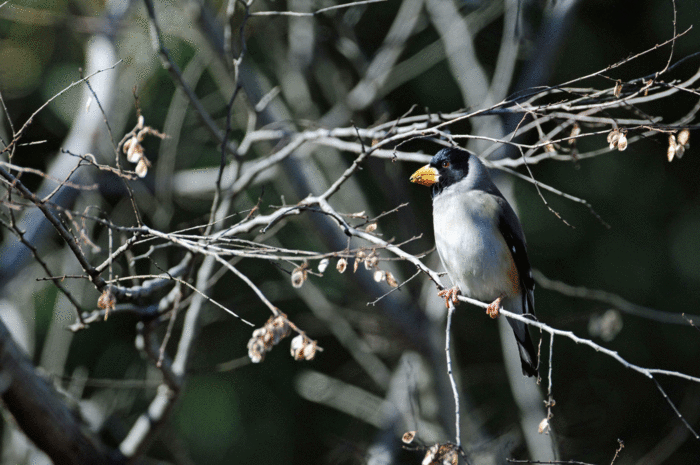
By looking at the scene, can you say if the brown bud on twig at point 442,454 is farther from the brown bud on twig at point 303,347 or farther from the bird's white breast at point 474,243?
the bird's white breast at point 474,243

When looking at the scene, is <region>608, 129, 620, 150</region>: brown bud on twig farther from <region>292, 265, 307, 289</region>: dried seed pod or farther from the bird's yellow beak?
the bird's yellow beak

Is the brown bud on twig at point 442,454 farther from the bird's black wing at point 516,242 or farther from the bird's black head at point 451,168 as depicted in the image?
the bird's black head at point 451,168

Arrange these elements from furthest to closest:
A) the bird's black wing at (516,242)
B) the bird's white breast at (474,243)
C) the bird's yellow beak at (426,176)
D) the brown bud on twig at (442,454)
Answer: the bird's yellow beak at (426,176) → the bird's black wing at (516,242) → the bird's white breast at (474,243) → the brown bud on twig at (442,454)

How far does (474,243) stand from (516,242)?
0.35m

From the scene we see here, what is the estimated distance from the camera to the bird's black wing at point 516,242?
3.71m

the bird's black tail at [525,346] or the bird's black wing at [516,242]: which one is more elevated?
the bird's black wing at [516,242]

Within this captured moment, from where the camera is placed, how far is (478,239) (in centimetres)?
360

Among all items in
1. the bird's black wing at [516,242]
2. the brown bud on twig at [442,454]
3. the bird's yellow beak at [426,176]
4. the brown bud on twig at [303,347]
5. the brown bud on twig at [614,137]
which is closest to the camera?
the brown bud on twig at [442,454]

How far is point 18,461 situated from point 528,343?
14.6ft

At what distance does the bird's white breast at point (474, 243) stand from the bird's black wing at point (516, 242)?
1.9 inches

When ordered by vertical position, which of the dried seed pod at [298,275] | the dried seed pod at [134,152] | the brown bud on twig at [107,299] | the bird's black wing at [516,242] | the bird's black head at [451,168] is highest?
the dried seed pod at [134,152]

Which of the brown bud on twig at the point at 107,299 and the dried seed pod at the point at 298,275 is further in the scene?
the dried seed pod at the point at 298,275

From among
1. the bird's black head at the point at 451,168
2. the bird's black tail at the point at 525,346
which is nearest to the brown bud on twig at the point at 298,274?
the bird's black head at the point at 451,168

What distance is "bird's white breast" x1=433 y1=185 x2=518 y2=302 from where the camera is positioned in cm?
361
